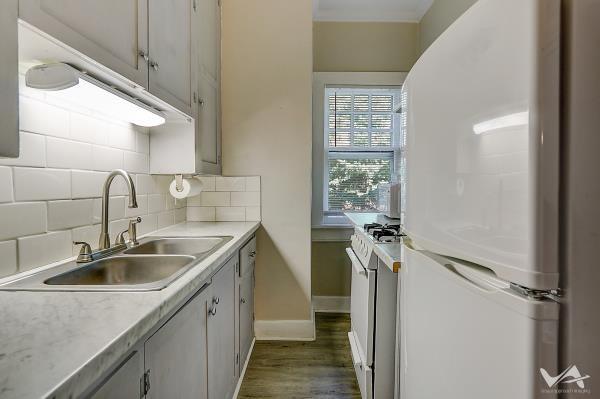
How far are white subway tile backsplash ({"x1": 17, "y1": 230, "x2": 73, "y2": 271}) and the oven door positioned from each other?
51.1 inches

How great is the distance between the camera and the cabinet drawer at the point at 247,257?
1.92 metres

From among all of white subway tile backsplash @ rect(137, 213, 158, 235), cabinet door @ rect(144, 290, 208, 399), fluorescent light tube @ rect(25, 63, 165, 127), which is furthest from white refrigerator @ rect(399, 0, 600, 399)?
white subway tile backsplash @ rect(137, 213, 158, 235)

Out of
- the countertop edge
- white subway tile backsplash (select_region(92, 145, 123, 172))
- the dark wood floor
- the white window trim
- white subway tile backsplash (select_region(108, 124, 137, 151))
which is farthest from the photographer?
the white window trim

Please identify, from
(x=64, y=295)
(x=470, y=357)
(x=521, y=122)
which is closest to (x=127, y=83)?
(x=64, y=295)

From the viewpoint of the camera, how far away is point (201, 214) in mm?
2494

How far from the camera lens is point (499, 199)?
2.04 feet

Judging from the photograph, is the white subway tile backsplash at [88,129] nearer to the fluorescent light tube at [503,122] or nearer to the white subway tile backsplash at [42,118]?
the white subway tile backsplash at [42,118]

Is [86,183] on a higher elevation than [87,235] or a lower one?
higher

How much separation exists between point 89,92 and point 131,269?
715mm

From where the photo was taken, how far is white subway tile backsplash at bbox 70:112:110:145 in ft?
4.19

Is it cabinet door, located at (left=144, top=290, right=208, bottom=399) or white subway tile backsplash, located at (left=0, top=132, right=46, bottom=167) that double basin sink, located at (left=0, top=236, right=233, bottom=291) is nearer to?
cabinet door, located at (left=144, top=290, right=208, bottom=399)

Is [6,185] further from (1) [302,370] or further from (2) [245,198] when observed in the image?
(1) [302,370]

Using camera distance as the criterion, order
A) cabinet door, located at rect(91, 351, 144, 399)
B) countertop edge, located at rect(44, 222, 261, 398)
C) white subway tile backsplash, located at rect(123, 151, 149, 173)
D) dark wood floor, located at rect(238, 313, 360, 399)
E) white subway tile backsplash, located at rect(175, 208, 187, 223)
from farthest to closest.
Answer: white subway tile backsplash, located at rect(175, 208, 187, 223), dark wood floor, located at rect(238, 313, 360, 399), white subway tile backsplash, located at rect(123, 151, 149, 173), cabinet door, located at rect(91, 351, 144, 399), countertop edge, located at rect(44, 222, 261, 398)

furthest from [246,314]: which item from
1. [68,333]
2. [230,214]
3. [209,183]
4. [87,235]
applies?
[68,333]
